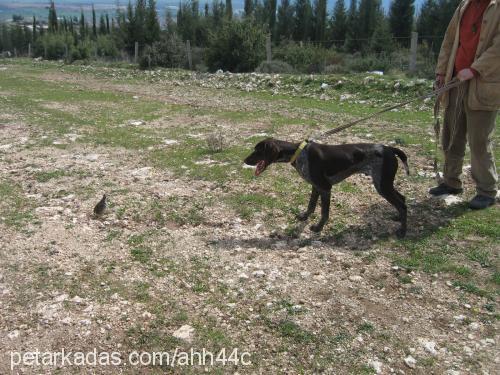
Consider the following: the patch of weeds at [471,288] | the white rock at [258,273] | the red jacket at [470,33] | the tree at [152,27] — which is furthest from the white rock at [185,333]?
the tree at [152,27]

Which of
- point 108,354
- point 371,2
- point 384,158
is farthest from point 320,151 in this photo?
point 371,2

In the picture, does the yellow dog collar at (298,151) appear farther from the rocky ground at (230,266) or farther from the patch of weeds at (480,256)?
the patch of weeds at (480,256)

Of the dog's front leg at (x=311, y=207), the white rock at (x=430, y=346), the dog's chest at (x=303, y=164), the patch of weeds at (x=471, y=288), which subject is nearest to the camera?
the white rock at (x=430, y=346)

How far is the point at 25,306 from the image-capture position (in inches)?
167

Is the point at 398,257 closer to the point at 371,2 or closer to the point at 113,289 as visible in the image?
the point at 113,289

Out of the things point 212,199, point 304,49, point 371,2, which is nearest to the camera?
point 212,199

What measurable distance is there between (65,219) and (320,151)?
346cm

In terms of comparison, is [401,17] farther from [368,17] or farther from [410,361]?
[410,361]

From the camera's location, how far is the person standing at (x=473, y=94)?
5.21 meters

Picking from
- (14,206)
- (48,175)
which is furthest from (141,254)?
(48,175)

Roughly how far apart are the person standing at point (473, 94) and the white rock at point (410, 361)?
309cm

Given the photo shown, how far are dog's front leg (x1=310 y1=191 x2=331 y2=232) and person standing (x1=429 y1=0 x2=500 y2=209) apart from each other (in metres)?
1.92

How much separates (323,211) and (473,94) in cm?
230

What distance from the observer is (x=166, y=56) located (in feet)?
101
